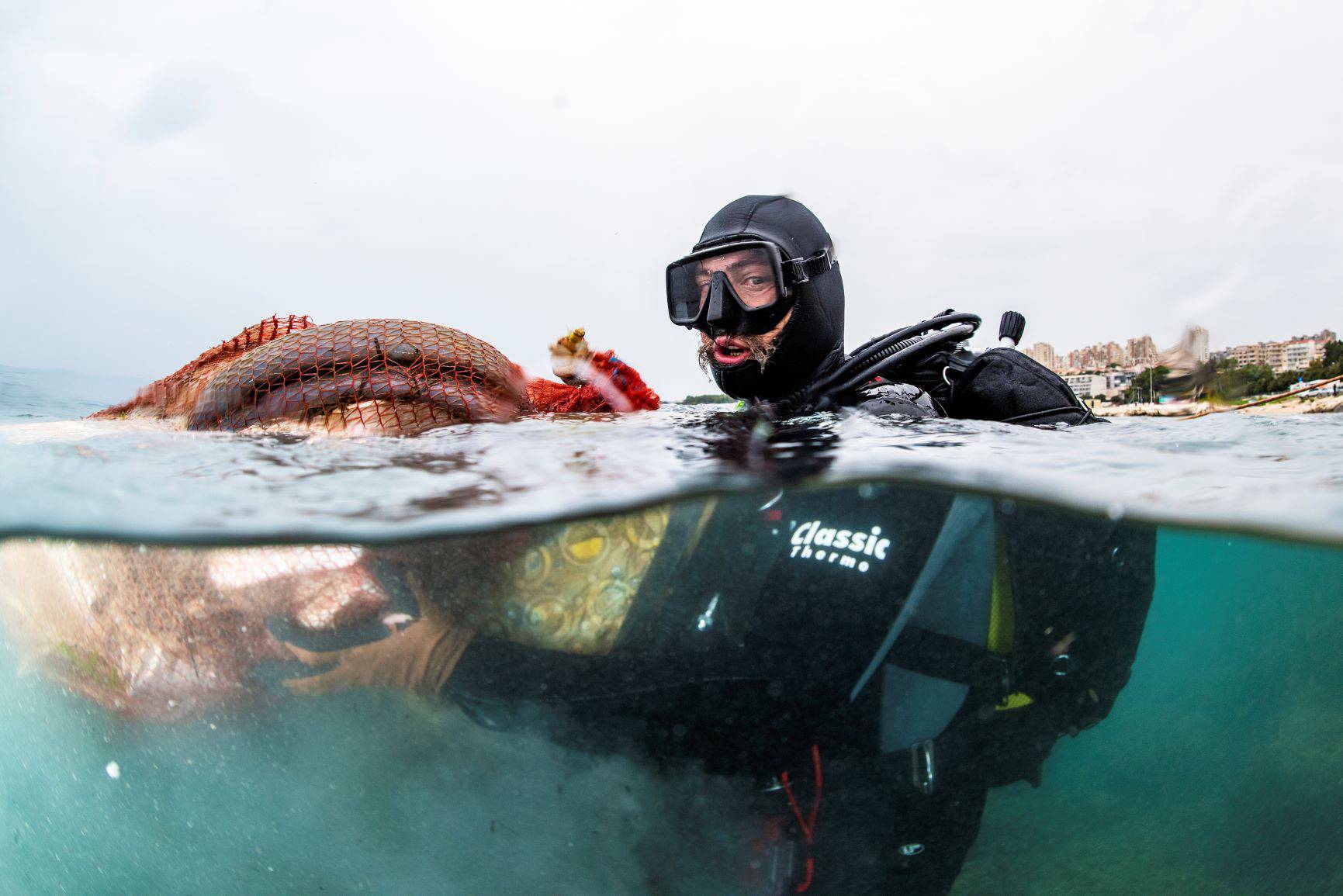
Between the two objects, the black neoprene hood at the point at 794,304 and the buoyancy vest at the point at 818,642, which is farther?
the black neoprene hood at the point at 794,304

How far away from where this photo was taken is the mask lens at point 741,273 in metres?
4.74

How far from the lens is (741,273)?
16.0 ft

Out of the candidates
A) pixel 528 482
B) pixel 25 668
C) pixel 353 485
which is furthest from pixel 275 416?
pixel 25 668

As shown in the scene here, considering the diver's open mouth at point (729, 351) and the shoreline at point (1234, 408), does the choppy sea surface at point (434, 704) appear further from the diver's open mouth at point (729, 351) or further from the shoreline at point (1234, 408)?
the shoreline at point (1234, 408)

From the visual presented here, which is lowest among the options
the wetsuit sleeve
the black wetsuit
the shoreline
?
the black wetsuit

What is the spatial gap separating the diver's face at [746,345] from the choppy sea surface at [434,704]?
1.72 feet

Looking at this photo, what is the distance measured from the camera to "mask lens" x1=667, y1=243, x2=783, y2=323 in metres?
4.74

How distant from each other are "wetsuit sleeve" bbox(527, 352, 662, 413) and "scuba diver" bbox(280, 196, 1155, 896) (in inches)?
88.4

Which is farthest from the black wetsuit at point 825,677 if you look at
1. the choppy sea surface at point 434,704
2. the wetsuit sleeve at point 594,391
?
the wetsuit sleeve at point 594,391

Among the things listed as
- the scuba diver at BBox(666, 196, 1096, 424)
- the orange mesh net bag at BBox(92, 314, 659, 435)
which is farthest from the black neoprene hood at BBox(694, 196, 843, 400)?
the orange mesh net bag at BBox(92, 314, 659, 435)

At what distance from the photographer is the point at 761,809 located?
11.5ft

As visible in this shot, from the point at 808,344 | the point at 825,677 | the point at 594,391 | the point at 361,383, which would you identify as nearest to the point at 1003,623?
the point at 825,677

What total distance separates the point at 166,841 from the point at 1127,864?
29.8 feet

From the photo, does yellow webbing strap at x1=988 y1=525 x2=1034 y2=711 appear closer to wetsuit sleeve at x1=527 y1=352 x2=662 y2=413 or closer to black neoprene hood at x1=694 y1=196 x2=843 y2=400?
black neoprene hood at x1=694 y1=196 x2=843 y2=400
